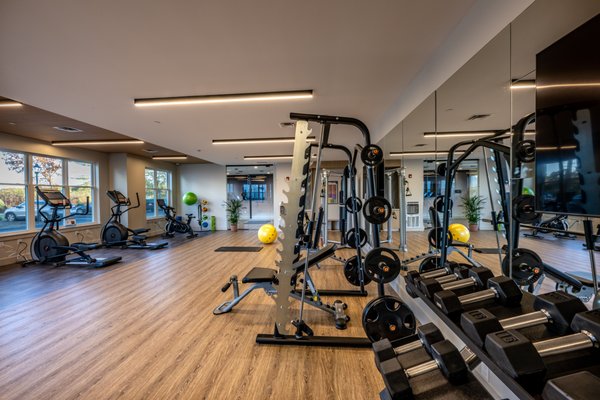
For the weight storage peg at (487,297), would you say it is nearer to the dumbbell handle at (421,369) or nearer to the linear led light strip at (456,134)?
the dumbbell handle at (421,369)

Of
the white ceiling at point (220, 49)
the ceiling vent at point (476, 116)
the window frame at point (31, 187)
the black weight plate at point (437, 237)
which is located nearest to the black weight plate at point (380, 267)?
the black weight plate at point (437, 237)

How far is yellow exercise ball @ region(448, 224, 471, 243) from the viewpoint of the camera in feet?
6.77

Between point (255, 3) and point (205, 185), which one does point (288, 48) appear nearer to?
point (255, 3)

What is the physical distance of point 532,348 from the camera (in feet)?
2.02

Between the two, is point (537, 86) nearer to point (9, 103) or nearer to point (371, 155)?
point (371, 155)

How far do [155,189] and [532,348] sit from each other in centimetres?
1080

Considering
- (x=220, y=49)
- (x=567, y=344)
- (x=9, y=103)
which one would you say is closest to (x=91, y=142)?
(x=9, y=103)

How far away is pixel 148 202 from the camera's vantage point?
931cm

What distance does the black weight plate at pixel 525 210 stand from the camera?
4.00ft

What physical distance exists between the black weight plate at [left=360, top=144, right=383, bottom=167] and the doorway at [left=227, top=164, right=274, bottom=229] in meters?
8.11

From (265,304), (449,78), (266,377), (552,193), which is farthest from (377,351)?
(265,304)

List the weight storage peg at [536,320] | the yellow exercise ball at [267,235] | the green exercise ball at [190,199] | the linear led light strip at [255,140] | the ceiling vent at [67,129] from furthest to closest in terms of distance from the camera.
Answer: the green exercise ball at [190,199] < the yellow exercise ball at [267,235] < the linear led light strip at [255,140] < the ceiling vent at [67,129] < the weight storage peg at [536,320]

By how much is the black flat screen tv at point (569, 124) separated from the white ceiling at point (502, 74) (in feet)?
0.37

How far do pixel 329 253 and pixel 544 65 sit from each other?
2.34 metres
